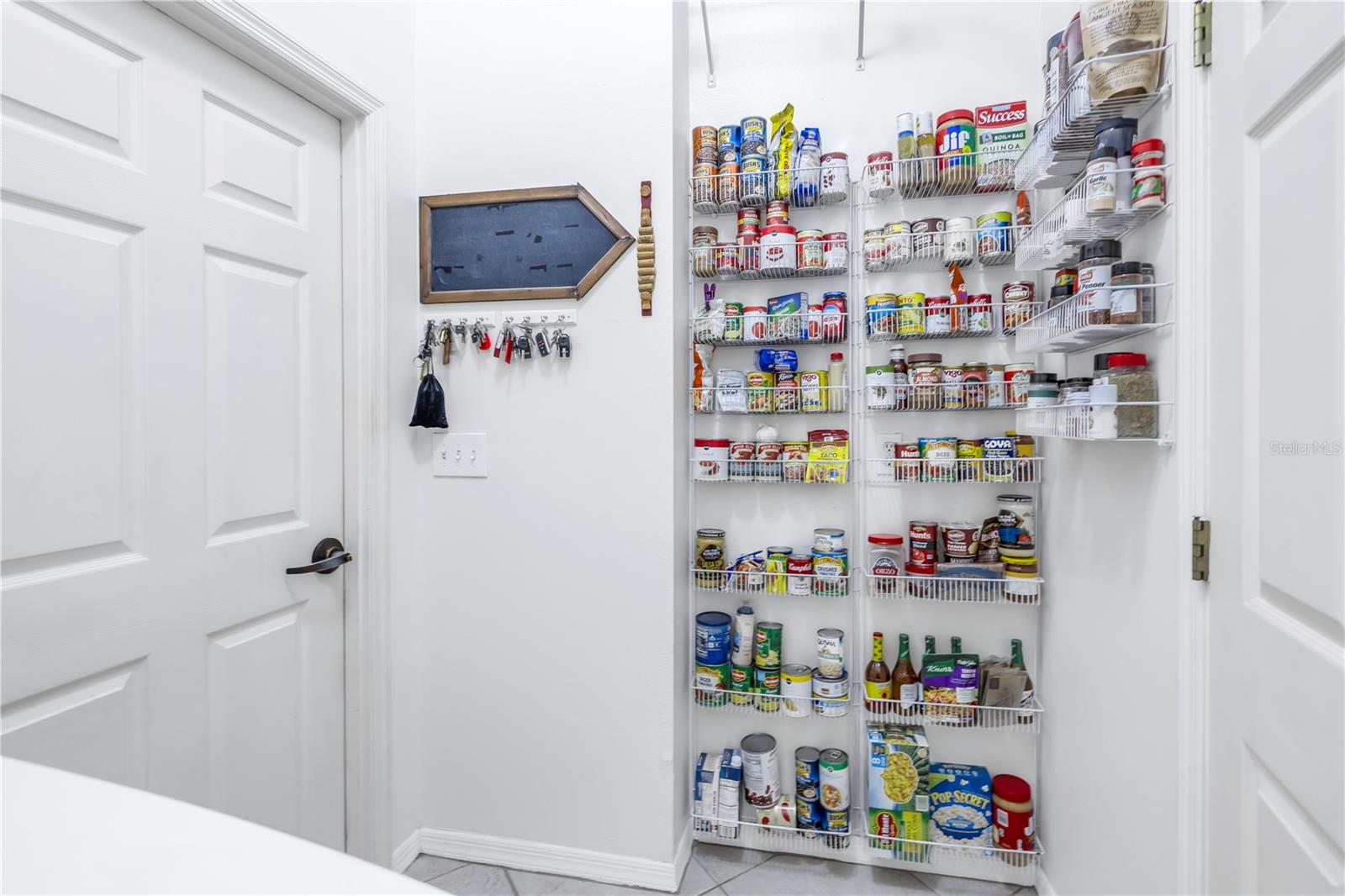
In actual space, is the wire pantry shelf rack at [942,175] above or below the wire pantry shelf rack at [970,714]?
above

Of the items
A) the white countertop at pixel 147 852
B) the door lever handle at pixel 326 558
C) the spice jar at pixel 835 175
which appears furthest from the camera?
the spice jar at pixel 835 175

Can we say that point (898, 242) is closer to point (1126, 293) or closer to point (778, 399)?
point (778, 399)

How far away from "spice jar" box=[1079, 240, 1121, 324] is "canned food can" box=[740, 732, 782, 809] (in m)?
1.43

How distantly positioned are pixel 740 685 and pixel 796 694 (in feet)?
0.54

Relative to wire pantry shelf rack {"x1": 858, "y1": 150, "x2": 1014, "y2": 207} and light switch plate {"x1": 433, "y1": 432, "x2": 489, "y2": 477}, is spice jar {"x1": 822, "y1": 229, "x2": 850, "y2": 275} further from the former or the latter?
light switch plate {"x1": 433, "y1": 432, "x2": 489, "y2": 477}

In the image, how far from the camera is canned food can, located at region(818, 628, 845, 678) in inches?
70.1

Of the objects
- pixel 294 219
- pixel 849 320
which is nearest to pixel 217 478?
pixel 294 219

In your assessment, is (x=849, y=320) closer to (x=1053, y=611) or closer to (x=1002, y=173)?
(x=1002, y=173)

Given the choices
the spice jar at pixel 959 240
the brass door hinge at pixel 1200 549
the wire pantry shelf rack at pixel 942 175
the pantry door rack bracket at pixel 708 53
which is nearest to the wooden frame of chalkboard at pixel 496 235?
the pantry door rack bracket at pixel 708 53

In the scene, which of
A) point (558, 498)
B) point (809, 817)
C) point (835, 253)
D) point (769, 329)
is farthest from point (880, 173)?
point (809, 817)

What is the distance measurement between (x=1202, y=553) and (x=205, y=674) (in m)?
1.90

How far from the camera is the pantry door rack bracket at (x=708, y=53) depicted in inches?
72.3

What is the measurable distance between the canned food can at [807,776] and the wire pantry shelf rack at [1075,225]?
4.80 ft

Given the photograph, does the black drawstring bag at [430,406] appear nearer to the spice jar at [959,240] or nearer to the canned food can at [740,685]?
the canned food can at [740,685]
